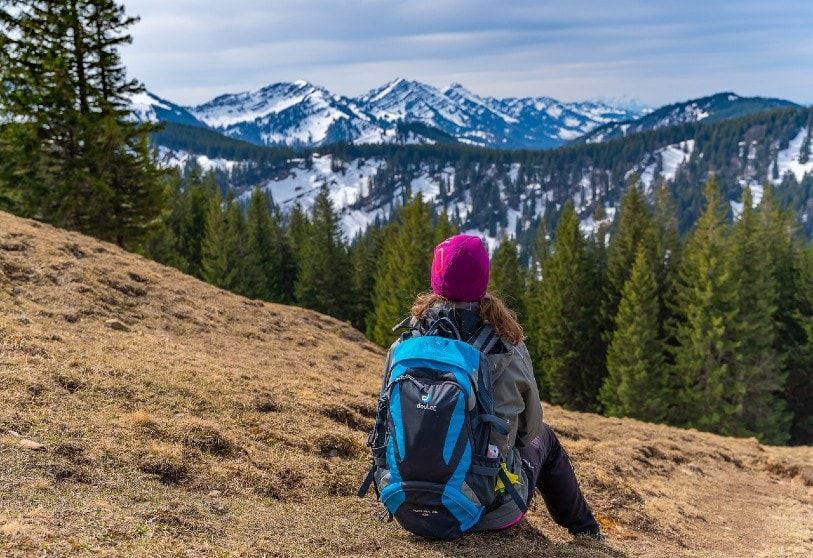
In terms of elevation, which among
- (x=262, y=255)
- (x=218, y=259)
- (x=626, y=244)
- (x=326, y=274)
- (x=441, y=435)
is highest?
(x=441, y=435)

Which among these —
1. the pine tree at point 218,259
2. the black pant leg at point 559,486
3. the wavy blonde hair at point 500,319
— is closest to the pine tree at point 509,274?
the pine tree at point 218,259

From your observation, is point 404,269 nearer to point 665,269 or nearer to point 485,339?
point 665,269

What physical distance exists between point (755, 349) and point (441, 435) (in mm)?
37515

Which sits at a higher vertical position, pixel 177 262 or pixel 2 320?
pixel 2 320

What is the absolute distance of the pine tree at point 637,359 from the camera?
3425 centimetres

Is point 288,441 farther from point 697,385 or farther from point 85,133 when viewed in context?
point 697,385

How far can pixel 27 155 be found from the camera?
24.8 m

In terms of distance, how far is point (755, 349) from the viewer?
35781mm

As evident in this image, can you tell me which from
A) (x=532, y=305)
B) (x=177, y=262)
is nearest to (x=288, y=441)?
(x=532, y=305)

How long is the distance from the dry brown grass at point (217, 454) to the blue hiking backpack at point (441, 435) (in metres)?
0.51

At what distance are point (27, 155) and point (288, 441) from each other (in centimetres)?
2334

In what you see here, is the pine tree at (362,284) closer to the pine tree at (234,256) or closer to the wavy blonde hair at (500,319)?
the pine tree at (234,256)

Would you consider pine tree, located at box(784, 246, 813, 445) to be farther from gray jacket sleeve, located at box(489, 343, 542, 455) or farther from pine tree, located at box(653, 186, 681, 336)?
gray jacket sleeve, located at box(489, 343, 542, 455)

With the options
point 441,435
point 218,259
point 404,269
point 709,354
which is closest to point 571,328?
point 709,354
